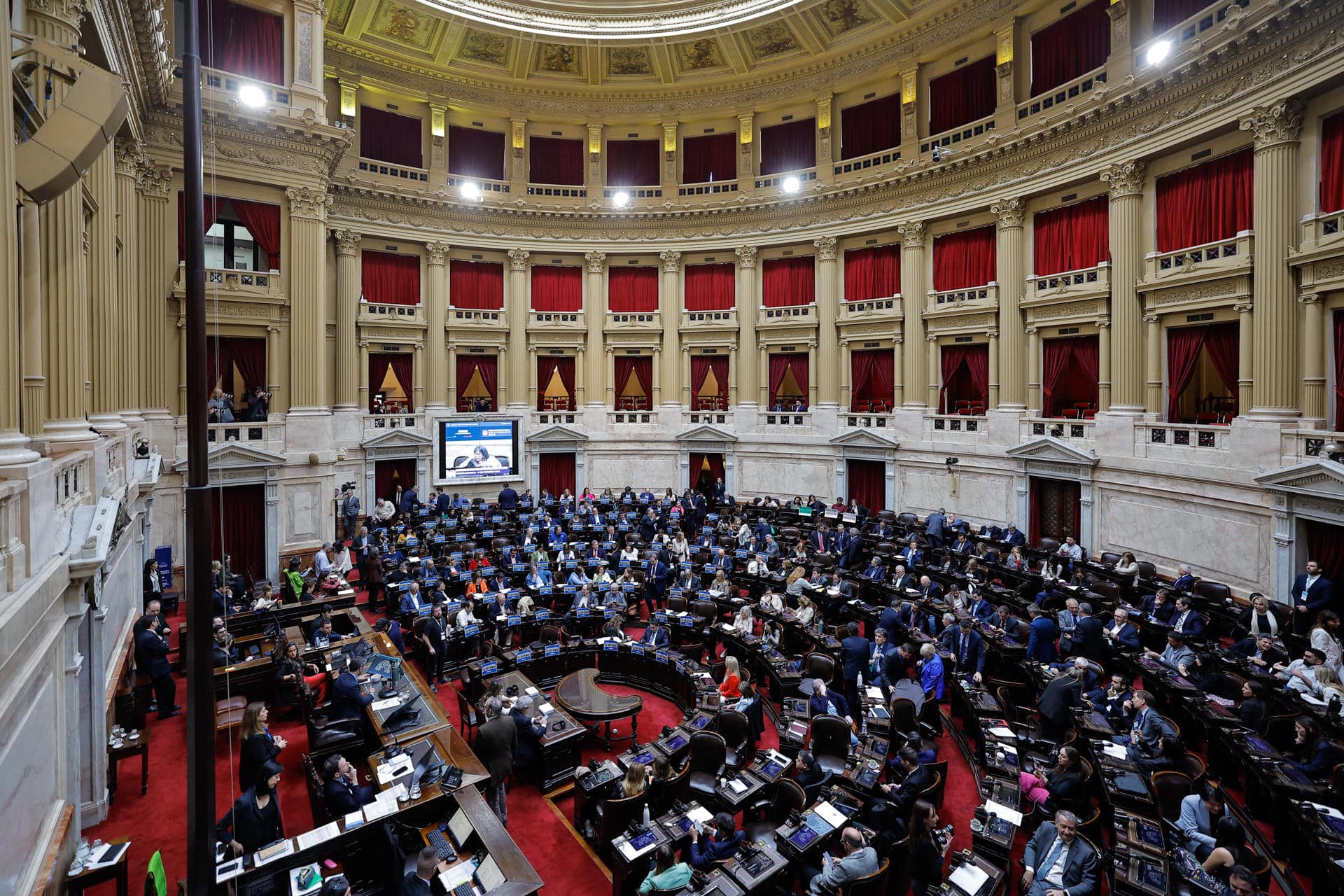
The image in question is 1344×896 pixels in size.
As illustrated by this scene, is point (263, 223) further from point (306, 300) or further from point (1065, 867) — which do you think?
point (1065, 867)

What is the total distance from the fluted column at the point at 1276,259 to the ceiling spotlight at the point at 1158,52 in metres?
2.23

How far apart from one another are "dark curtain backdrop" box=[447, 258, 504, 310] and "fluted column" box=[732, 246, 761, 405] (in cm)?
902

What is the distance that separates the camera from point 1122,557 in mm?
14984

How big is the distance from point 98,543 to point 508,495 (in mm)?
16068

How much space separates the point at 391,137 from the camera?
24.5 m

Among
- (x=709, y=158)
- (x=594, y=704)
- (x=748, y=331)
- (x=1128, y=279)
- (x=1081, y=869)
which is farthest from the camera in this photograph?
(x=709, y=158)

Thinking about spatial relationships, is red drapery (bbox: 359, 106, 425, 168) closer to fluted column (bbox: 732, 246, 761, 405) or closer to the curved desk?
fluted column (bbox: 732, 246, 761, 405)

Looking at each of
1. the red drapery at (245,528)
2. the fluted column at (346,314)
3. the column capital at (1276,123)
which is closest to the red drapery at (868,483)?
the column capital at (1276,123)

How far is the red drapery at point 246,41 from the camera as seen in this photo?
698 inches

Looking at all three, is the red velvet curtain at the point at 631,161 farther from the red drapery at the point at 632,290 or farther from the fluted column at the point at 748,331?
the fluted column at the point at 748,331

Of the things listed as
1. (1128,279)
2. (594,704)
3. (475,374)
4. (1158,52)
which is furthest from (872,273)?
(594,704)

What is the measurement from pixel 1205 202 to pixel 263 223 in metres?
23.2

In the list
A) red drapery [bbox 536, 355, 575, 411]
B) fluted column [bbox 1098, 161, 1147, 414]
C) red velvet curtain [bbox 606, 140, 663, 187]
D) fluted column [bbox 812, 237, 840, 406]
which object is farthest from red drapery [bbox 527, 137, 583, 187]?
fluted column [bbox 1098, 161, 1147, 414]

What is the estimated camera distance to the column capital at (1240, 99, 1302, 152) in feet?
45.4
